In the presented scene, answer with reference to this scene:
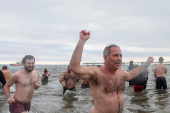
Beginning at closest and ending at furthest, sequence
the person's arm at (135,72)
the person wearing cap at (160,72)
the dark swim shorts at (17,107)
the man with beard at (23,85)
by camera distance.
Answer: the person's arm at (135,72) < the dark swim shorts at (17,107) < the man with beard at (23,85) < the person wearing cap at (160,72)

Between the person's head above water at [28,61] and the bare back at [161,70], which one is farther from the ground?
the person's head above water at [28,61]

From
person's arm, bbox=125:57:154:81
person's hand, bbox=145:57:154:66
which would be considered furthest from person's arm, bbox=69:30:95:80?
person's hand, bbox=145:57:154:66

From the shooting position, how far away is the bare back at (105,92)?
2.96 metres

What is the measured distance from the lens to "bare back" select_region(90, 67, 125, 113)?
2.96m

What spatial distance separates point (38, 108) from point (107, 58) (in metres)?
6.09

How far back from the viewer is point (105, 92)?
9.73 ft

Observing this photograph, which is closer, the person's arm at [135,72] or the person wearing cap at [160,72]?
the person's arm at [135,72]

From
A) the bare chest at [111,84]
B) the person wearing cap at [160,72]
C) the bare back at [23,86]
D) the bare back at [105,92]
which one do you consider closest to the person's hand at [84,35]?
the bare back at [105,92]

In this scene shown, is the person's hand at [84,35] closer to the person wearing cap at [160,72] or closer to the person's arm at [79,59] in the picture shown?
the person's arm at [79,59]

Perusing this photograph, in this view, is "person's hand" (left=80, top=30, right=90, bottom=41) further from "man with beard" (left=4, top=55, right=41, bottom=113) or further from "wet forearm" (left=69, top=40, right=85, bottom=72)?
"man with beard" (left=4, top=55, right=41, bottom=113)

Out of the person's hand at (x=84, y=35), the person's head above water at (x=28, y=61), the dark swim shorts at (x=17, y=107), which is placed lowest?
the dark swim shorts at (x=17, y=107)

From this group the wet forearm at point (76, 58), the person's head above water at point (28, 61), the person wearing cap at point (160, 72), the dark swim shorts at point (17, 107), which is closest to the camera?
the wet forearm at point (76, 58)

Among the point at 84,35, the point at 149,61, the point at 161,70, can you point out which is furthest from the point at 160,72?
the point at 84,35

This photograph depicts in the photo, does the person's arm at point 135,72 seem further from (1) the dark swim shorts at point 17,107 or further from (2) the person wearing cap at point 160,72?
(2) the person wearing cap at point 160,72
